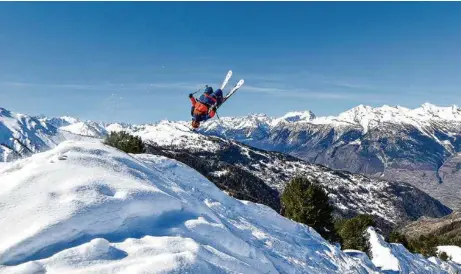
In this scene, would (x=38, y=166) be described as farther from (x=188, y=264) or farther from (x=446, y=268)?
(x=446, y=268)

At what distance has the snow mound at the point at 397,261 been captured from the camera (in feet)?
139

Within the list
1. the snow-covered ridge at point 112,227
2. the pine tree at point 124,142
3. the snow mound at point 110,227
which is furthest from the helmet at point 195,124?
the snow mound at point 110,227

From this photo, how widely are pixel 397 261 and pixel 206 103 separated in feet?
A: 88.8

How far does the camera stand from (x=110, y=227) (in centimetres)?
1531

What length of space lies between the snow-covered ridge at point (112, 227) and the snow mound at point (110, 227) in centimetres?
3

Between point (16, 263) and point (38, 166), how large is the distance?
21.9 ft

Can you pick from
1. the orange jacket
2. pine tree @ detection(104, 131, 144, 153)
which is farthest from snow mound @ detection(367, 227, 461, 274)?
pine tree @ detection(104, 131, 144, 153)

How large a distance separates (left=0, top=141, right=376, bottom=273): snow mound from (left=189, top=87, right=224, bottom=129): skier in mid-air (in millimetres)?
16905

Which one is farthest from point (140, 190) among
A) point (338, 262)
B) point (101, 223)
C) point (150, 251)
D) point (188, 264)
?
point (338, 262)

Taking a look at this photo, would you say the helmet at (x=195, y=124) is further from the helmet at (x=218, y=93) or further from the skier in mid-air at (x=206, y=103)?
the helmet at (x=218, y=93)

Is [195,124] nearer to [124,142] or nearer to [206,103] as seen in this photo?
[206,103]

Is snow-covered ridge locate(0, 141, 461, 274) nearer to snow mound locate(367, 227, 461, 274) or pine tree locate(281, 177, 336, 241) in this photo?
snow mound locate(367, 227, 461, 274)

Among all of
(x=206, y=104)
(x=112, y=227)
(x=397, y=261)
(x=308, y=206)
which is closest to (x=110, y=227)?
(x=112, y=227)

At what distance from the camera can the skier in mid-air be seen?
1551 inches
